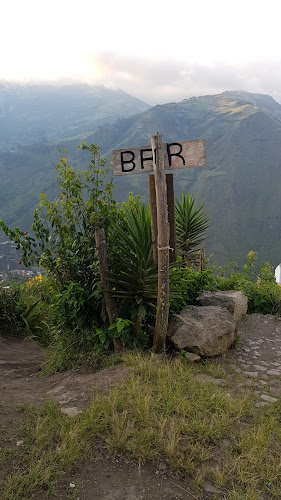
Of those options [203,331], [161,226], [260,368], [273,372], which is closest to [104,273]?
[161,226]

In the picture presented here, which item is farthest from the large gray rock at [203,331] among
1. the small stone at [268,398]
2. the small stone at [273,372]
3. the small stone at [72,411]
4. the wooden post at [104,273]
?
the small stone at [72,411]

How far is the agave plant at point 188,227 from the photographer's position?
7.30m

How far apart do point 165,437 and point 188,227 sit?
4.93 m

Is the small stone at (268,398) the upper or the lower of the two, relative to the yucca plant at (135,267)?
lower

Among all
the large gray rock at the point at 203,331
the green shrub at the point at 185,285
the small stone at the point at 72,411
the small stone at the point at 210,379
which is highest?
the green shrub at the point at 185,285

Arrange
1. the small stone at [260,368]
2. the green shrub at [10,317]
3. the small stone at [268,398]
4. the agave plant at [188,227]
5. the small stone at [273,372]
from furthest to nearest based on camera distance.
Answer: the agave plant at [188,227]
the green shrub at [10,317]
the small stone at [260,368]
the small stone at [273,372]
the small stone at [268,398]

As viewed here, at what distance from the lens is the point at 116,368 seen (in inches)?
165

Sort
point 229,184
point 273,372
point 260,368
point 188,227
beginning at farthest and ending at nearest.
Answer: point 229,184
point 188,227
point 260,368
point 273,372

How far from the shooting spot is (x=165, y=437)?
→ 2.87m

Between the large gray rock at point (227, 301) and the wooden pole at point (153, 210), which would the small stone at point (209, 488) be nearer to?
the wooden pole at point (153, 210)

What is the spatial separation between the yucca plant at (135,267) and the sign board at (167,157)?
664 mm

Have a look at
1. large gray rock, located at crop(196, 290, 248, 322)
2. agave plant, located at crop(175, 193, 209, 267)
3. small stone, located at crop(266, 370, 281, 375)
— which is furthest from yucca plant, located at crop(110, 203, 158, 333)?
agave plant, located at crop(175, 193, 209, 267)

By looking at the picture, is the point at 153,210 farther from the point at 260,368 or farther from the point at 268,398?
the point at 260,368

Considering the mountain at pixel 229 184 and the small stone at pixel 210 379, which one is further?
the mountain at pixel 229 184
